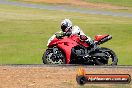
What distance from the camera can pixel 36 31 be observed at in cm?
3088

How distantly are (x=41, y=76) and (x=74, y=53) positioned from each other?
3.32 meters

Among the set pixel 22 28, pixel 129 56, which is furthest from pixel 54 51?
pixel 22 28

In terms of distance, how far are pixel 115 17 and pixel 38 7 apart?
1010 centimetres

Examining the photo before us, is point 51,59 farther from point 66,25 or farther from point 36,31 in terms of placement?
point 36,31

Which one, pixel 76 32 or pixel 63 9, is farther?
pixel 63 9

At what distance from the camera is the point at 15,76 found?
13.2 meters

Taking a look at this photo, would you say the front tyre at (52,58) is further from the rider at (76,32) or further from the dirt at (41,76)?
the dirt at (41,76)

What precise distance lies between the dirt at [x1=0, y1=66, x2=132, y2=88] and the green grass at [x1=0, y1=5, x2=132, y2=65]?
5.56 metres

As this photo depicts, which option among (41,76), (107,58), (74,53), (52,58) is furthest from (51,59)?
(41,76)

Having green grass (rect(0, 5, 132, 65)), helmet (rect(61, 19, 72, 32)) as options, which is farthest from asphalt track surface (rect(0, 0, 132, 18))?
helmet (rect(61, 19, 72, 32))

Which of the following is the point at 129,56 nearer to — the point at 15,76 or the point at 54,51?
the point at 54,51

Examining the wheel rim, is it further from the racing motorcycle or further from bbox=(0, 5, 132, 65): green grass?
bbox=(0, 5, 132, 65): green grass

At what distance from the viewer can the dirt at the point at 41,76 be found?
12.0 meters

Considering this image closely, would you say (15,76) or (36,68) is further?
(36,68)
